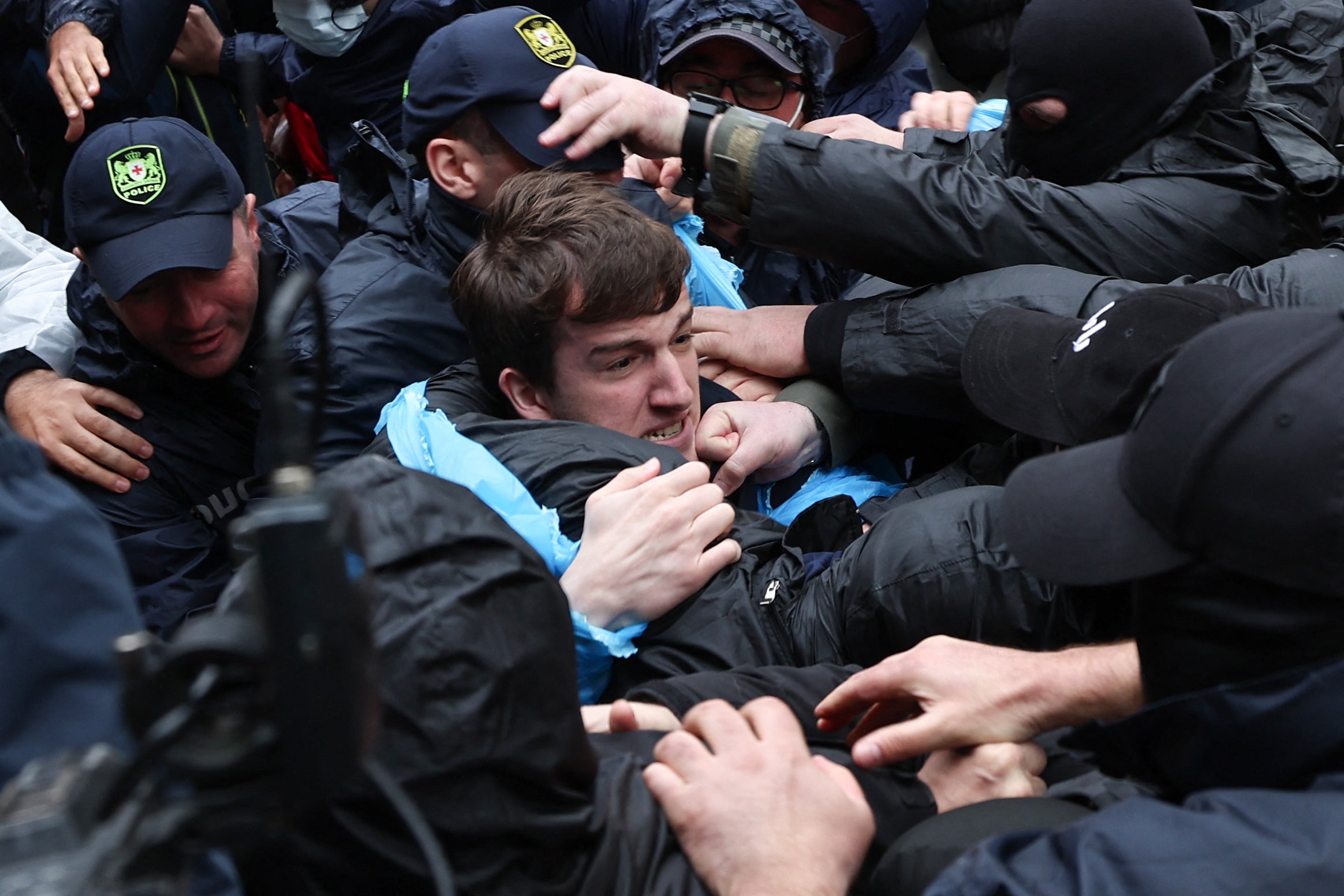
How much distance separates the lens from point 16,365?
3182 millimetres

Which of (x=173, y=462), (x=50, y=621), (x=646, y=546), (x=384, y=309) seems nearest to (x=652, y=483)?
(x=646, y=546)

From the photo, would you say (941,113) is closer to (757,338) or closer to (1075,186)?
(1075,186)

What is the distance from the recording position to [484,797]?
1.20 metres

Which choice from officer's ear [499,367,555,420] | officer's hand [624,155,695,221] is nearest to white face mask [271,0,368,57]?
officer's hand [624,155,695,221]

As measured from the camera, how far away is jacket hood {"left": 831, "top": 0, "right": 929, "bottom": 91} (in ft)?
14.2

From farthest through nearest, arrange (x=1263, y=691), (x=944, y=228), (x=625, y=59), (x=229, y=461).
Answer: (x=625, y=59)
(x=229, y=461)
(x=944, y=228)
(x=1263, y=691)

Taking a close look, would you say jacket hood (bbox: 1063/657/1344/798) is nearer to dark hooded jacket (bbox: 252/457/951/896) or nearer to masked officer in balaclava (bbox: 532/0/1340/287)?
dark hooded jacket (bbox: 252/457/951/896)

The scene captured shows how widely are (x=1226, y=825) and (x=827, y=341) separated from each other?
71.3 inches

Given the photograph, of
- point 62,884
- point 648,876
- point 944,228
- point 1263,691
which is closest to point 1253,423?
point 1263,691

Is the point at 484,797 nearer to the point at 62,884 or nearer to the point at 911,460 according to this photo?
the point at 62,884

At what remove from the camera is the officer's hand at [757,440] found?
2.69m

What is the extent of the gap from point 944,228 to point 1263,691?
5.54 feet

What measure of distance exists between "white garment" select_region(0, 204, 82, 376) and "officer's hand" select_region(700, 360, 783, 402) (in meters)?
1.78

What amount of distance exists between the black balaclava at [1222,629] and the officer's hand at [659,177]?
2.11 m
